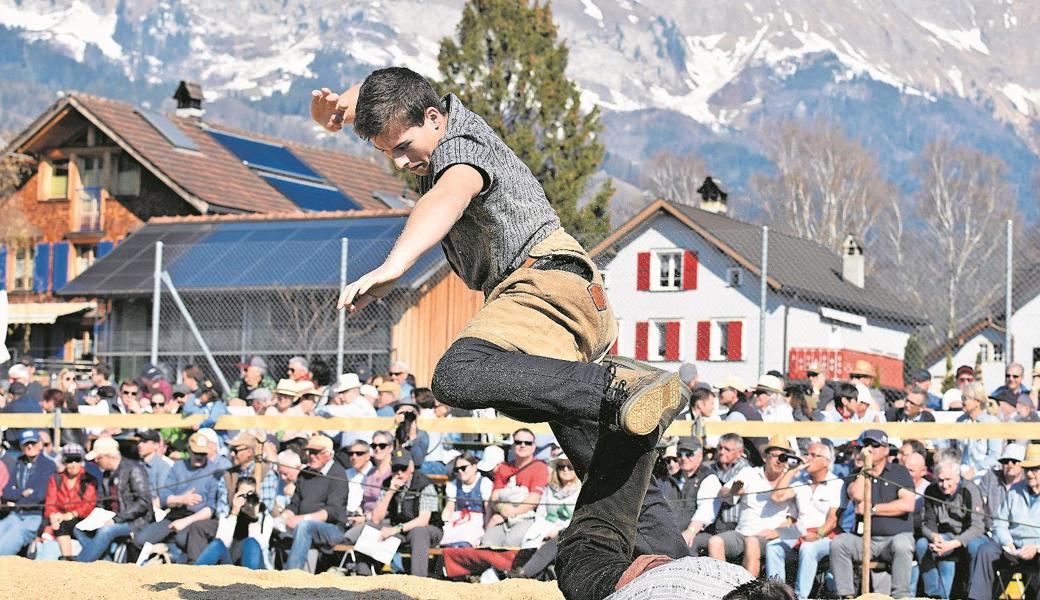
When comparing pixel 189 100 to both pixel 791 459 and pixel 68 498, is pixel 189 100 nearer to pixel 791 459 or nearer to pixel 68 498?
pixel 68 498

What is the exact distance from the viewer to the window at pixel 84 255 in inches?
1372

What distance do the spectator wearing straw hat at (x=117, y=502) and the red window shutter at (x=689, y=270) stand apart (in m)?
17.2

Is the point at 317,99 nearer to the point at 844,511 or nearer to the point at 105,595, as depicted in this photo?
the point at 105,595

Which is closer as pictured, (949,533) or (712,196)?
(949,533)

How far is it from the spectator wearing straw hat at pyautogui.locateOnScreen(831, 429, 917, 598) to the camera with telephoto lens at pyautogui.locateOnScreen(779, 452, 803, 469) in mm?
478

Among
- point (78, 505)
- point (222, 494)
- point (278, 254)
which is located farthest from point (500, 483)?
point (278, 254)

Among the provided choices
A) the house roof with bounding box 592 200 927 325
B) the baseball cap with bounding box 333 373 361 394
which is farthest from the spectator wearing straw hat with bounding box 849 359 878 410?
the baseball cap with bounding box 333 373 361 394

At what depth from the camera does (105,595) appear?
26.2 ft

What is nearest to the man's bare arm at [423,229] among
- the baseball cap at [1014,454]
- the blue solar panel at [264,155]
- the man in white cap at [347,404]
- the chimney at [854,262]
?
the baseball cap at [1014,454]

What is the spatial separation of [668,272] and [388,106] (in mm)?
20601

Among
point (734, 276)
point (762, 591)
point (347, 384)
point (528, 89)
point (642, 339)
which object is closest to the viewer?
point (762, 591)

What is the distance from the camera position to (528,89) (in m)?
28.8

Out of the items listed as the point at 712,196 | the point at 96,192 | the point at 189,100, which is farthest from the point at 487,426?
the point at 712,196

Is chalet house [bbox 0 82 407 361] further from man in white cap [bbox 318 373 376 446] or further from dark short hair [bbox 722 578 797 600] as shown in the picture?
dark short hair [bbox 722 578 797 600]
